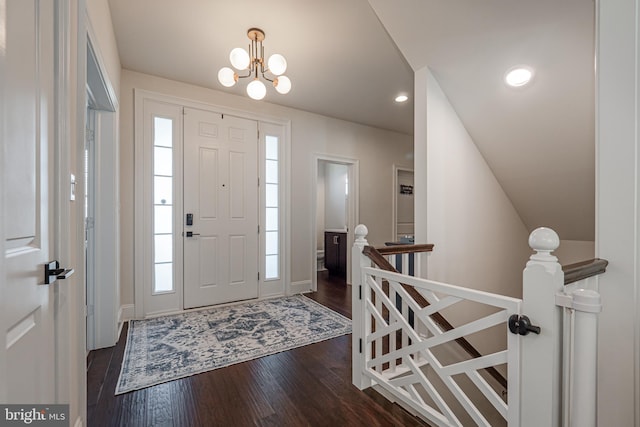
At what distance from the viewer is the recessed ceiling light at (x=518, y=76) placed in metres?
2.06

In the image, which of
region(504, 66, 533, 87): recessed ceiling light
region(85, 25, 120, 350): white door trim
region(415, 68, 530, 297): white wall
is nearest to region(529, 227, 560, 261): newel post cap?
region(415, 68, 530, 297): white wall

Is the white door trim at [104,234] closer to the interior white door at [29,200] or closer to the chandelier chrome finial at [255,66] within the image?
the chandelier chrome finial at [255,66]

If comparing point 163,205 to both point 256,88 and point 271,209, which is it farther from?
point 256,88

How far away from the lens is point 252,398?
1.77 m

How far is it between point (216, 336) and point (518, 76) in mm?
3298

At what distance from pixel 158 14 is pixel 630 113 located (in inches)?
120

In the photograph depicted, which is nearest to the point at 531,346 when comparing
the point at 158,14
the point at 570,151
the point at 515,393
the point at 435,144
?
the point at 515,393

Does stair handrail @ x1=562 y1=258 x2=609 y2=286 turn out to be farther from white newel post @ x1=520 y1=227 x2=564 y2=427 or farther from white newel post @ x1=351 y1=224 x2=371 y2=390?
white newel post @ x1=351 y1=224 x2=371 y2=390

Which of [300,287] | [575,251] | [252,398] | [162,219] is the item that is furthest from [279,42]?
[575,251]

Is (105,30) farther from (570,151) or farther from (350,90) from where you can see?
(570,151)

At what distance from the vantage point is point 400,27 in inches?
87.0

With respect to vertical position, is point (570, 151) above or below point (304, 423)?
above

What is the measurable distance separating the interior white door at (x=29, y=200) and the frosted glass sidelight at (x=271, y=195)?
2760 mm

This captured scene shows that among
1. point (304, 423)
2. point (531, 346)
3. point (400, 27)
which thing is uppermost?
point (400, 27)
